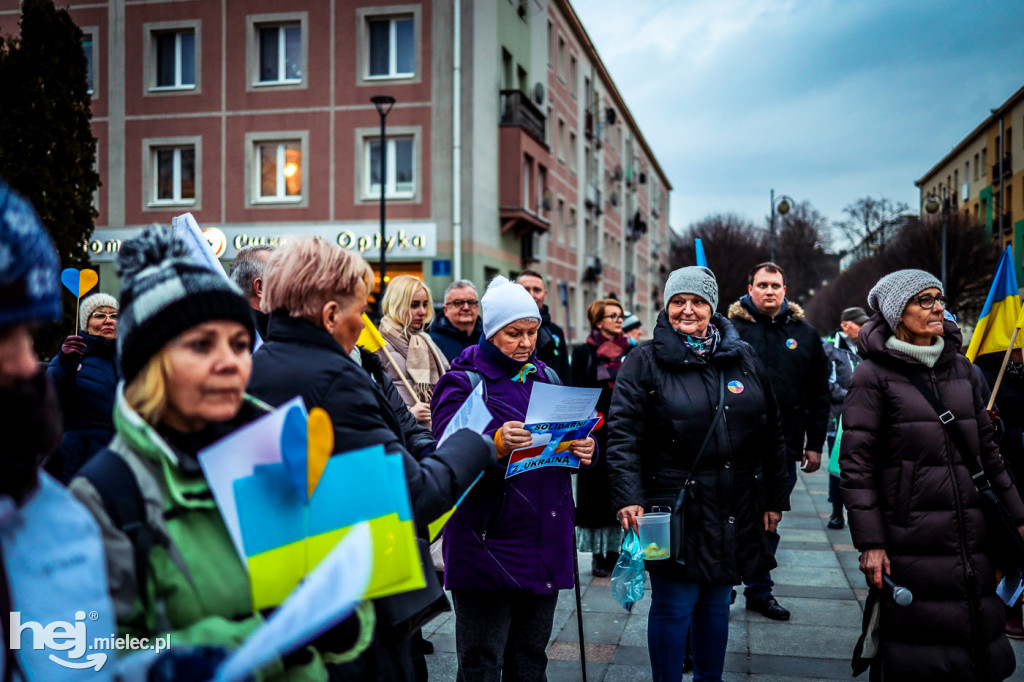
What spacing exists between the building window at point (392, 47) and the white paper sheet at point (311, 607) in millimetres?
21595

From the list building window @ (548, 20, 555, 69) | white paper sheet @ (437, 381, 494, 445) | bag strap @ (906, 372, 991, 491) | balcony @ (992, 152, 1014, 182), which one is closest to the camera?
white paper sheet @ (437, 381, 494, 445)

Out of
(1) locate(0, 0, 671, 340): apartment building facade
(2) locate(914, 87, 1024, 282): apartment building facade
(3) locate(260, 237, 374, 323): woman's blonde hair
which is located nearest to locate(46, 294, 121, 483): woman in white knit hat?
(3) locate(260, 237, 374, 323): woman's blonde hair

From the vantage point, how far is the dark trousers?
3.45m

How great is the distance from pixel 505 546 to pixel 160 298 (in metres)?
2.08

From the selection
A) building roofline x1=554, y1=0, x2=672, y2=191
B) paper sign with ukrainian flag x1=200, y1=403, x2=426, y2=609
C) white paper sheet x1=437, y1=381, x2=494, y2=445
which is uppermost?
building roofline x1=554, y1=0, x2=672, y2=191

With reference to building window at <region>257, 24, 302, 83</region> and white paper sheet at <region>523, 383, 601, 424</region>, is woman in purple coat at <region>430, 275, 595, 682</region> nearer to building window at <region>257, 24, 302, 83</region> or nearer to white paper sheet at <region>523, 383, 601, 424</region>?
white paper sheet at <region>523, 383, 601, 424</region>

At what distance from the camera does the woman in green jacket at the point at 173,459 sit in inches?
61.7

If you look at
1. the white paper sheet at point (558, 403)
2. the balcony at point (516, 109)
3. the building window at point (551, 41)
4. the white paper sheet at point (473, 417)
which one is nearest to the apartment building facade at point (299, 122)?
the balcony at point (516, 109)

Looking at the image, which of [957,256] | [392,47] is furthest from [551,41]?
[957,256]

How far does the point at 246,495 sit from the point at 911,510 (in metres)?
2.91

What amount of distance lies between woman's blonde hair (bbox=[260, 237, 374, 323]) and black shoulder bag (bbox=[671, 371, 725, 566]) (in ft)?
6.56

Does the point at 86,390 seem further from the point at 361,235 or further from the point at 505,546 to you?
the point at 361,235

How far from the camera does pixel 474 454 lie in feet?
7.89

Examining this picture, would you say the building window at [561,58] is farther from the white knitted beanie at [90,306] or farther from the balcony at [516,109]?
the white knitted beanie at [90,306]
